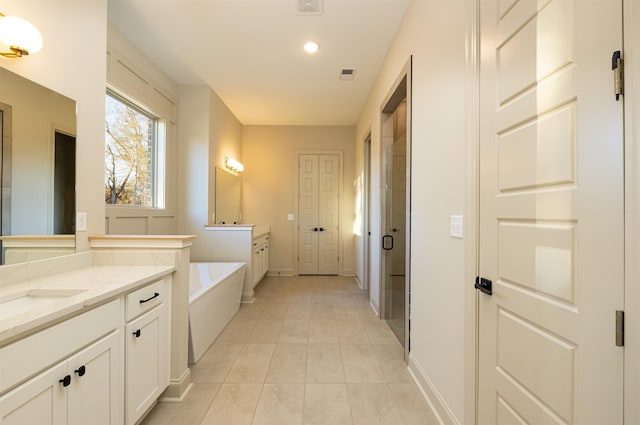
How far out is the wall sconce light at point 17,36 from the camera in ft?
4.59

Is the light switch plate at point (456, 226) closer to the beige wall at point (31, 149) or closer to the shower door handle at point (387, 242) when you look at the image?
the shower door handle at point (387, 242)

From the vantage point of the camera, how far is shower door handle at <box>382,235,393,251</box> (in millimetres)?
3163

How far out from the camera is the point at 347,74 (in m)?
3.60

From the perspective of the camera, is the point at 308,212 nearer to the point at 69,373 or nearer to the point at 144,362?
the point at 144,362

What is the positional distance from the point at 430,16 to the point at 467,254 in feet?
5.19

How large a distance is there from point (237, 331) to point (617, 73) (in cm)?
318

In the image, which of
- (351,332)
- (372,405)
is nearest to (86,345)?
(372,405)

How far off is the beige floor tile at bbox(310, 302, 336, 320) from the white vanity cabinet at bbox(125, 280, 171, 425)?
6.12 feet

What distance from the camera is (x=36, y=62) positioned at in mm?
1606

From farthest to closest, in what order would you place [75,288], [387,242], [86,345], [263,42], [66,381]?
1. [387,242]
2. [263,42]
3. [75,288]
4. [86,345]
5. [66,381]

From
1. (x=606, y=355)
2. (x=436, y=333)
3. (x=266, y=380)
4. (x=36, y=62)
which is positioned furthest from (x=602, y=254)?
(x=36, y=62)

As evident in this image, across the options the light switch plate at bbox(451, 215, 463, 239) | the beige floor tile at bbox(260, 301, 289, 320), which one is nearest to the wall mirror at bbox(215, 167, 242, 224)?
the beige floor tile at bbox(260, 301, 289, 320)

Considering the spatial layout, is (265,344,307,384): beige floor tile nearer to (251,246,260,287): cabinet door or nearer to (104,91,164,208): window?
(251,246,260,287): cabinet door

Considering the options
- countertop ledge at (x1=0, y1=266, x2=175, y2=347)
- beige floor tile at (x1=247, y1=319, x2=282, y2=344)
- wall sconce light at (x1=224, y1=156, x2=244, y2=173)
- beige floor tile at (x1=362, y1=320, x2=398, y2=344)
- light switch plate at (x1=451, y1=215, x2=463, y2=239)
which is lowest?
beige floor tile at (x1=362, y1=320, x2=398, y2=344)
